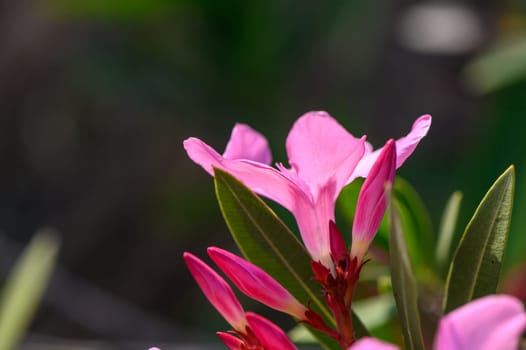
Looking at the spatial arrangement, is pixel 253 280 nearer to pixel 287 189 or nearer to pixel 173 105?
pixel 287 189

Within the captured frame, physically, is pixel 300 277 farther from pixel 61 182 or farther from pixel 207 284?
pixel 61 182

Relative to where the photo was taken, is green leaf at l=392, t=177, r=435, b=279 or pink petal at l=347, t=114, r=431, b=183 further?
green leaf at l=392, t=177, r=435, b=279

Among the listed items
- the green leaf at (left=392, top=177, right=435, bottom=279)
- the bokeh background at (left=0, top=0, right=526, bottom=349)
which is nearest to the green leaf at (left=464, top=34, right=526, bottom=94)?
the bokeh background at (left=0, top=0, right=526, bottom=349)

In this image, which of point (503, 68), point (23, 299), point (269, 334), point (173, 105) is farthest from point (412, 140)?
point (173, 105)

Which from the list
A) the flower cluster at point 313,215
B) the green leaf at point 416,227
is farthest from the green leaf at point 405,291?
the green leaf at point 416,227

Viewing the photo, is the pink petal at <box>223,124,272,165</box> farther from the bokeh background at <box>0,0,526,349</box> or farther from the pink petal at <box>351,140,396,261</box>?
the bokeh background at <box>0,0,526,349</box>

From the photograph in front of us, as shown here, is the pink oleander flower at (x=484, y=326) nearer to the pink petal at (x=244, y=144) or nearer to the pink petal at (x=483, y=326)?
the pink petal at (x=483, y=326)

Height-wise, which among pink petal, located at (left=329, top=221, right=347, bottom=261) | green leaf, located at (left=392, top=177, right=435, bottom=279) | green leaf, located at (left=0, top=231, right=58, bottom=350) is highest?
green leaf, located at (left=0, top=231, right=58, bottom=350)
